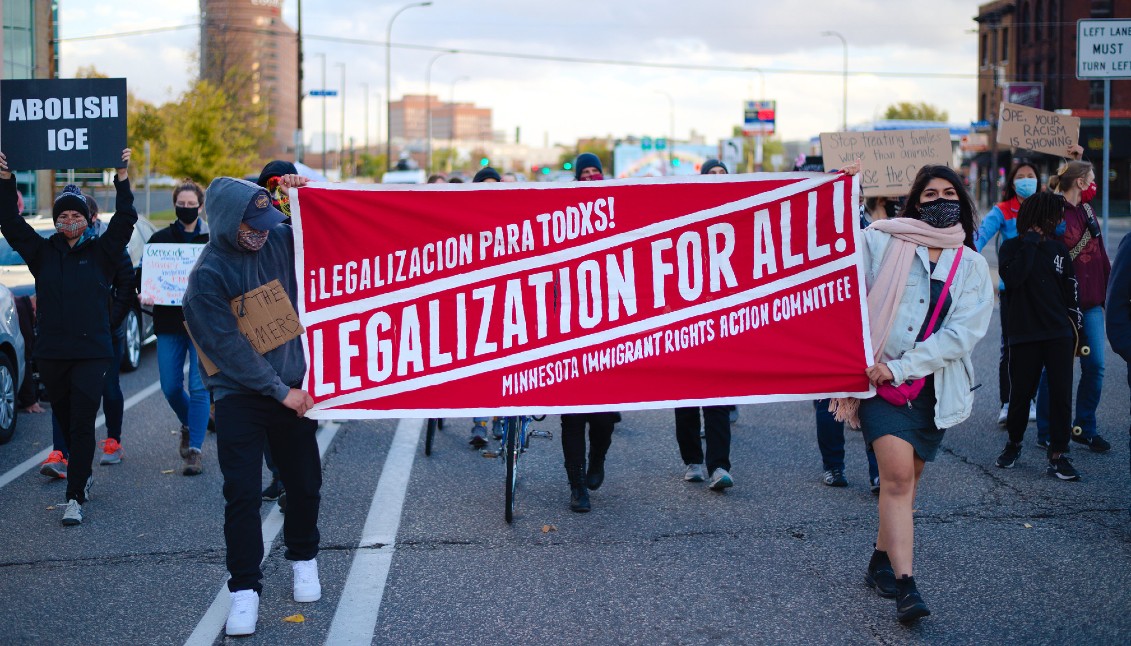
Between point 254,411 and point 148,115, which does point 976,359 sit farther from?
point 148,115

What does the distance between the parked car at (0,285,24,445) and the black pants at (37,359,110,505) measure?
228 centimetres

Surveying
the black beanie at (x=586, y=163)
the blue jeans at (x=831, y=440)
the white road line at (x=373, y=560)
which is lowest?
the white road line at (x=373, y=560)

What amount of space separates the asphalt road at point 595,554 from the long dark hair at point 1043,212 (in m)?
1.59

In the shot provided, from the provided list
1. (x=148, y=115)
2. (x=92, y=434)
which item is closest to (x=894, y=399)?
(x=92, y=434)

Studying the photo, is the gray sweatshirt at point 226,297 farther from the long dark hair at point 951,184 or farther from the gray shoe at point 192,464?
the gray shoe at point 192,464

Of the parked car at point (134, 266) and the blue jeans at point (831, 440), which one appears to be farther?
the parked car at point (134, 266)

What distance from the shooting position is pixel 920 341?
16.8ft

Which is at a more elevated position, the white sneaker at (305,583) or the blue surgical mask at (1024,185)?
the blue surgical mask at (1024,185)

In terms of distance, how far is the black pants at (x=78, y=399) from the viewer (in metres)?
6.92

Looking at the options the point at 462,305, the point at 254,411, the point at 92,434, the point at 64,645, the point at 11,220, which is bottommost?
the point at 64,645

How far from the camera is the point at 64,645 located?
4820mm

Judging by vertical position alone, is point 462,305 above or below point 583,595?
above

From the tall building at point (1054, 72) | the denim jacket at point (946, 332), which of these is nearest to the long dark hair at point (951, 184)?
the denim jacket at point (946, 332)

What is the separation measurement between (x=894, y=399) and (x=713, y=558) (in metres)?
1.38
